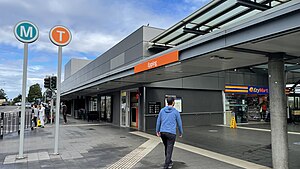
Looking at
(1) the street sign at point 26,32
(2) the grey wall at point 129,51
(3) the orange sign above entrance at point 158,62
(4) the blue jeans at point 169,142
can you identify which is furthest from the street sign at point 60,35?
(2) the grey wall at point 129,51

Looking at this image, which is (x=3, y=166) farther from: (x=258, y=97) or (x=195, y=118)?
(x=258, y=97)

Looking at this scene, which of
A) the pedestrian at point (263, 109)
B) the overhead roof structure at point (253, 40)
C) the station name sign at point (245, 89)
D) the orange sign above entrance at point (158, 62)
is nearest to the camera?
the overhead roof structure at point (253, 40)

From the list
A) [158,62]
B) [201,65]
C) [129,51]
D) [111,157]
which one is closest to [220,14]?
[201,65]

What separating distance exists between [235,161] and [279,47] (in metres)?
3.10

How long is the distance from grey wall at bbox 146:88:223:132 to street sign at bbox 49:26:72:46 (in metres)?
7.10

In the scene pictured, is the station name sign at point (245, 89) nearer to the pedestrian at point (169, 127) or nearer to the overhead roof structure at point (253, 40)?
the overhead roof structure at point (253, 40)

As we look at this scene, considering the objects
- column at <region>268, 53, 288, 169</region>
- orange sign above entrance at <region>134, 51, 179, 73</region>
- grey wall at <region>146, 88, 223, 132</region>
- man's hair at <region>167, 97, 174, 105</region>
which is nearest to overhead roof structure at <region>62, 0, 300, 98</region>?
orange sign above entrance at <region>134, 51, 179, 73</region>

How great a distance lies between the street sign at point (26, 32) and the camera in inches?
270

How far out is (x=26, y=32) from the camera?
699 cm

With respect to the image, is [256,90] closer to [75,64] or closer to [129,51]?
[129,51]

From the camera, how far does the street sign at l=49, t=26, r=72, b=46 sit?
757 centimetres

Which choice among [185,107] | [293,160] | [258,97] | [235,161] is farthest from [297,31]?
[258,97]

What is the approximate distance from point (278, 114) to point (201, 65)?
3067 mm

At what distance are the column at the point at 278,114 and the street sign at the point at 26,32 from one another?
6472 millimetres
